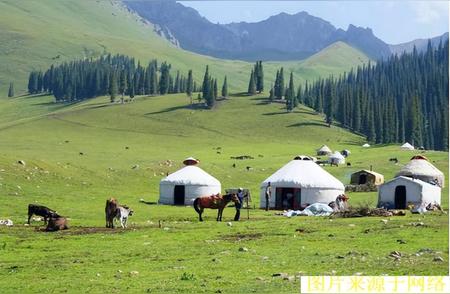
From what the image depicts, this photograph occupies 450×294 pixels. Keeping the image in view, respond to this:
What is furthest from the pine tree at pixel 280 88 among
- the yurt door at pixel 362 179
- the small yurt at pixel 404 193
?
the small yurt at pixel 404 193

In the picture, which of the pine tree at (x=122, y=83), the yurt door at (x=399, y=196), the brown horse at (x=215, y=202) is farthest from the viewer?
the pine tree at (x=122, y=83)

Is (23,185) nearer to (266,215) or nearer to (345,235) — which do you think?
(266,215)

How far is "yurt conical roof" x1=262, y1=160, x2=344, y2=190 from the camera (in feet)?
170

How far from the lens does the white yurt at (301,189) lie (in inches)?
2030

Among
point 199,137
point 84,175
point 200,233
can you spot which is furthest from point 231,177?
point 199,137

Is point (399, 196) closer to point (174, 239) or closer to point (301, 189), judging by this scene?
point (301, 189)

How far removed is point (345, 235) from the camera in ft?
96.9

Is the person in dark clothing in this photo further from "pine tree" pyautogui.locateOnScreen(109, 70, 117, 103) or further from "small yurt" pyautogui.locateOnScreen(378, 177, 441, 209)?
"pine tree" pyautogui.locateOnScreen(109, 70, 117, 103)

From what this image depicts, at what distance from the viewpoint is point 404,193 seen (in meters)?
50.7

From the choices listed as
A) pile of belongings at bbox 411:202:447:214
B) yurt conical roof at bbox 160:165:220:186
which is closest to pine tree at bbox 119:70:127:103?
yurt conical roof at bbox 160:165:220:186

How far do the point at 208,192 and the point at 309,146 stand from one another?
7286 centimetres

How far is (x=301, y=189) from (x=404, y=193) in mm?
6675

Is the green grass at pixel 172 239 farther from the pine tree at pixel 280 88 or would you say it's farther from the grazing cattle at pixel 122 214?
the pine tree at pixel 280 88

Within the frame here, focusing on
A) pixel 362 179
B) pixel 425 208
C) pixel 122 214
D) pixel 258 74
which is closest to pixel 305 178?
pixel 425 208
